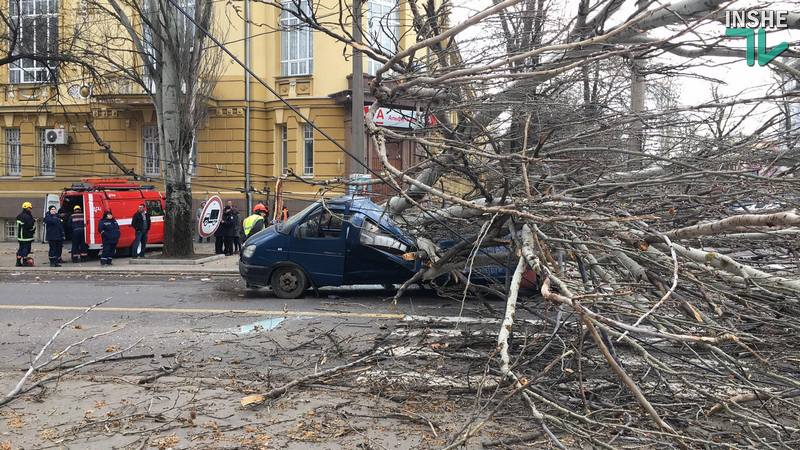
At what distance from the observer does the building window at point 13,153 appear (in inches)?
1026

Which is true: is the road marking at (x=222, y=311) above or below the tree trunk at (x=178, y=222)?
below

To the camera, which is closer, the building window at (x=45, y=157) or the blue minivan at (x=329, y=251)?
the blue minivan at (x=329, y=251)

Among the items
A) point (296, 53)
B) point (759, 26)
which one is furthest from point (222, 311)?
point (296, 53)

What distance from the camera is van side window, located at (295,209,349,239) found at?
1077 cm

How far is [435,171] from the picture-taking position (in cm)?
683

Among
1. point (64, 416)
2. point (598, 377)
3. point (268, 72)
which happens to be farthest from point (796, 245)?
point (268, 72)

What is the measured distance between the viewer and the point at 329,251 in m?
10.9

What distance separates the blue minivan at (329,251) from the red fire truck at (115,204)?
27.8 ft

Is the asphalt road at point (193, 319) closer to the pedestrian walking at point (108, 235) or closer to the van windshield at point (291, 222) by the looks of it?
the van windshield at point (291, 222)

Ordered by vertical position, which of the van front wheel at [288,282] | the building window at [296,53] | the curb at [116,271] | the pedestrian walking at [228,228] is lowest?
the curb at [116,271]

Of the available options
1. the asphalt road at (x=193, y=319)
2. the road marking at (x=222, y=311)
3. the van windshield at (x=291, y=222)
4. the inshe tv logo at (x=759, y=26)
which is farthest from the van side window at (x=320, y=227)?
the inshe tv logo at (x=759, y=26)

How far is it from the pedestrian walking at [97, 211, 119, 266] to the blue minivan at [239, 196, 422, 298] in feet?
23.7

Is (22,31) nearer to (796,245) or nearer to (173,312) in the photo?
(173,312)

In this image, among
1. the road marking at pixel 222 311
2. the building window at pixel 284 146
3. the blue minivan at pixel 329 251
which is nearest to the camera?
the road marking at pixel 222 311
